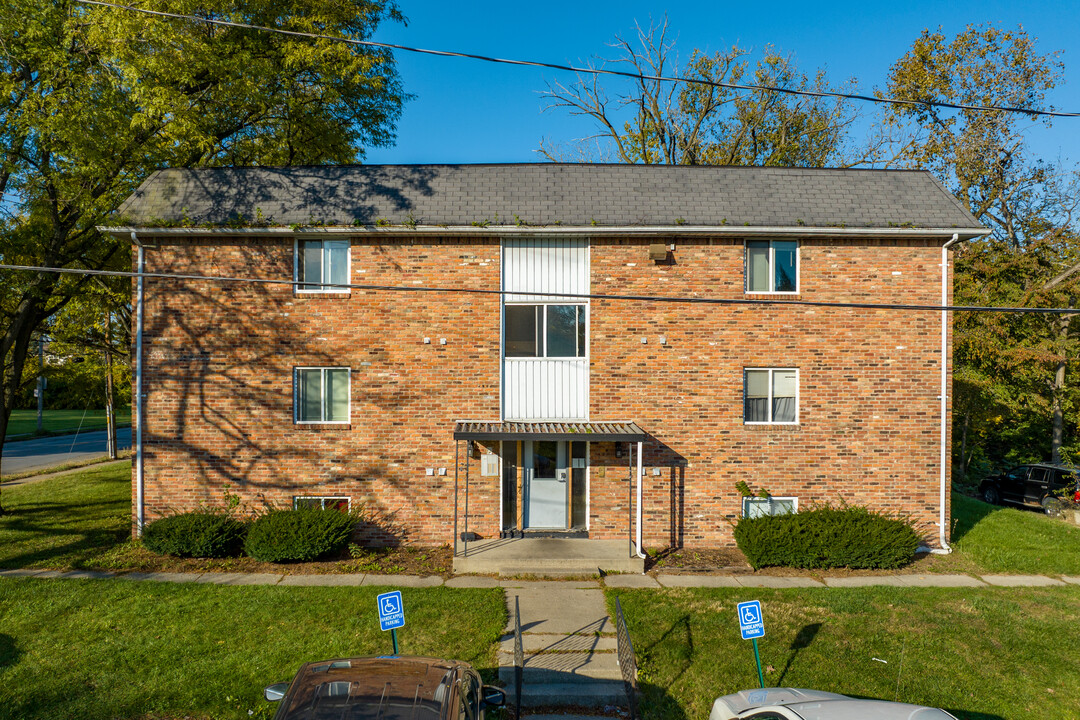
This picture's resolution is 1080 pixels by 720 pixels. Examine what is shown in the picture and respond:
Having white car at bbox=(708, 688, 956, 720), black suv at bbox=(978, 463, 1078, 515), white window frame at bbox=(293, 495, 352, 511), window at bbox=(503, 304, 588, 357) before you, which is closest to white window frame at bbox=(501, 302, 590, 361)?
window at bbox=(503, 304, 588, 357)

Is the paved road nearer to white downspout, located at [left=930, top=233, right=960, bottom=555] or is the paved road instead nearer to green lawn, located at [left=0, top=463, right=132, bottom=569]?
green lawn, located at [left=0, top=463, right=132, bottom=569]

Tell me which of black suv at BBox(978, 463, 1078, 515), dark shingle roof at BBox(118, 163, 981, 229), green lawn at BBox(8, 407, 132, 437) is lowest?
green lawn at BBox(8, 407, 132, 437)

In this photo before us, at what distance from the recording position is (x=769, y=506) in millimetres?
12328

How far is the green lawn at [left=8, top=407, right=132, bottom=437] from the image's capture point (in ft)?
125

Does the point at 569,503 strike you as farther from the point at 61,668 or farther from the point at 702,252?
the point at 61,668

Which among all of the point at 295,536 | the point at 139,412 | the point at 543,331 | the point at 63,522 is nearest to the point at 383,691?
the point at 295,536

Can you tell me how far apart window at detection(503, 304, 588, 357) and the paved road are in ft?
65.1

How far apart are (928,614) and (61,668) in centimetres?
1213

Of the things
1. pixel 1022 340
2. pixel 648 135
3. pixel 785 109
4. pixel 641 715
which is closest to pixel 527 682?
pixel 641 715

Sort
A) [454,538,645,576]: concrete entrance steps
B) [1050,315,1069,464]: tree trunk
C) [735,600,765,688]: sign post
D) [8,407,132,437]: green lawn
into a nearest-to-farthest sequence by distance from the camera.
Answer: [735,600,765,688]: sign post, [454,538,645,576]: concrete entrance steps, [1050,315,1069,464]: tree trunk, [8,407,132,437]: green lawn

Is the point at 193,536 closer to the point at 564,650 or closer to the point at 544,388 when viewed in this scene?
the point at 544,388

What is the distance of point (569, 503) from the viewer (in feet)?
40.4

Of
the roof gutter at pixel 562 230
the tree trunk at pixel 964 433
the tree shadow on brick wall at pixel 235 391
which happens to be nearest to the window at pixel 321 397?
the tree shadow on brick wall at pixel 235 391

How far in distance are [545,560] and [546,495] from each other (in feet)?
5.40
